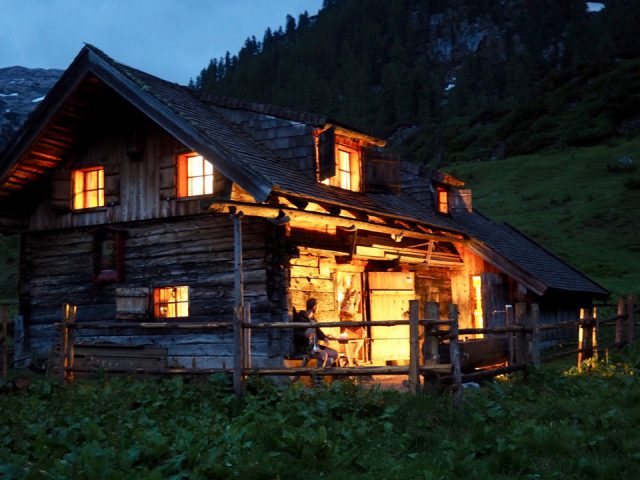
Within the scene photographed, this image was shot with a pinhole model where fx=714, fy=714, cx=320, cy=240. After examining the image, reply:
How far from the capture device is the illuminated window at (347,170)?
17.1 metres

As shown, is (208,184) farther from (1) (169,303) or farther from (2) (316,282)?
(2) (316,282)

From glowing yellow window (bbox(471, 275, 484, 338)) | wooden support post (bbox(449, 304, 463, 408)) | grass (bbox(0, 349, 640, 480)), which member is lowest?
grass (bbox(0, 349, 640, 480))

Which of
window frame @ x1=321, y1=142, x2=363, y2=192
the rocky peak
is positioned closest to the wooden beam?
window frame @ x1=321, y1=142, x2=363, y2=192

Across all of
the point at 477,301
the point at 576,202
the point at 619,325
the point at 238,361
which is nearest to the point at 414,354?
the point at 238,361

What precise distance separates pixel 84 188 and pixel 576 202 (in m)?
29.7

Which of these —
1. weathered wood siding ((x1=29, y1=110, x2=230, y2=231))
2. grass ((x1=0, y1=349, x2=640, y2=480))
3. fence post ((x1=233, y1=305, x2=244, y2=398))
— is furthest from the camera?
weathered wood siding ((x1=29, y1=110, x2=230, y2=231))

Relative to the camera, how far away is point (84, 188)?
17.0m

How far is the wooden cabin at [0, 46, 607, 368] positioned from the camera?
14477 millimetres

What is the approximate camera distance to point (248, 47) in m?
158

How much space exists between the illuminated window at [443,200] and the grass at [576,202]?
9.22 meters

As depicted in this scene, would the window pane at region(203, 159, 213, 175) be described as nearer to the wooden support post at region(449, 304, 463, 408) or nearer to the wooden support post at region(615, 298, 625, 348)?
the wooden support post at region(449, 304, 463, 408)

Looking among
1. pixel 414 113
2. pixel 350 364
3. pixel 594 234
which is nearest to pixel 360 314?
pixel 350 364

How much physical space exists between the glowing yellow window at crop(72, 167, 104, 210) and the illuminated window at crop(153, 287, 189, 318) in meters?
2.83

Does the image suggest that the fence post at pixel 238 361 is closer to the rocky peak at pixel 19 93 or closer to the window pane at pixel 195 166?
the window pane at pixel 195 166
